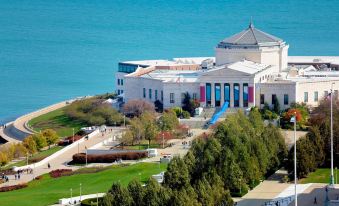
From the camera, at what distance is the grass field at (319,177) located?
54781mm

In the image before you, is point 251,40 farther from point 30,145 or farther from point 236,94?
point 30,145

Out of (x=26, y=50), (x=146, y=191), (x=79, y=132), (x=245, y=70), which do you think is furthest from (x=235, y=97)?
(x=26, y=50)

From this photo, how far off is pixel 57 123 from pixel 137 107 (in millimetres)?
5942

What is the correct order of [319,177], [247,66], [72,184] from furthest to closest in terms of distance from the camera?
1. [247,66]
2. [72,184]
3. [319,177]

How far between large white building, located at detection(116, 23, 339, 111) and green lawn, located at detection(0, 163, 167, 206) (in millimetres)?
19400

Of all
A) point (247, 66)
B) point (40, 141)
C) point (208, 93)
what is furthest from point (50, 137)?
point (247, 66)

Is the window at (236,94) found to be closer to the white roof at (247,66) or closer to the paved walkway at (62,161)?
the white roof at (247,66)

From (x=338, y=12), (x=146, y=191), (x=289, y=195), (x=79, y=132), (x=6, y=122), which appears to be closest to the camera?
(x=146, y=191)

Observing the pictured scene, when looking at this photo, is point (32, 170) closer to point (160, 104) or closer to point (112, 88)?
point (160, 104)

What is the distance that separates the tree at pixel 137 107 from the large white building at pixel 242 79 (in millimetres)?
2135

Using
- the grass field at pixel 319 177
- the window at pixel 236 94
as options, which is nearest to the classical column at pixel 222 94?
the window at pixel 236 94

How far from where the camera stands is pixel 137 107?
79375mm

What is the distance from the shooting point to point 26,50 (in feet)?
466

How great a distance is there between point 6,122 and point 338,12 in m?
111
